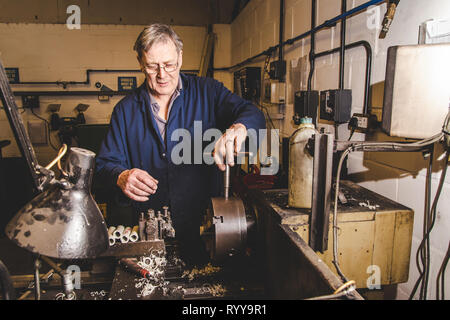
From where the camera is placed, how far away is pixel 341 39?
172 cm

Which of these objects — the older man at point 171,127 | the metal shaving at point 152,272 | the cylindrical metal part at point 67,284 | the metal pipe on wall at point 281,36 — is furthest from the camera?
the metal pipe on wall at point 281,36

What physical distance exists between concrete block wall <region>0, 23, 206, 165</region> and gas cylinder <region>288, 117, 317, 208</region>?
3634 millimetres

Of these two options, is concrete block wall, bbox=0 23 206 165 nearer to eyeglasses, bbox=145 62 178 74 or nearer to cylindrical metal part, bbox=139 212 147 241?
eyeglasses, bbox=145 62 178 74

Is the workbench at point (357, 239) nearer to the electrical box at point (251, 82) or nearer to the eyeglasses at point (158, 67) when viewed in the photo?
the eyeglasses at point (158, 67)

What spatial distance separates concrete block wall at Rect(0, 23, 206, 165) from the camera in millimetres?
4102

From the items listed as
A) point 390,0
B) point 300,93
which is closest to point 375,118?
point 390,0

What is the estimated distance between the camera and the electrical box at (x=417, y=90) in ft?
2.99

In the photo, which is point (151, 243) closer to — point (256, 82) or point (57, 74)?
point (256, 82)

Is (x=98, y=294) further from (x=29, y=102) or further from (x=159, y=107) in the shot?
(x=29, y=102)

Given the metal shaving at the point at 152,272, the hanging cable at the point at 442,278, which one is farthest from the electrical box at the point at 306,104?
the metal shaving at the point at 152,272

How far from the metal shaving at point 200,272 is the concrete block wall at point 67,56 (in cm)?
372

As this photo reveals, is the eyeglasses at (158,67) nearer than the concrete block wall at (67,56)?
Yes

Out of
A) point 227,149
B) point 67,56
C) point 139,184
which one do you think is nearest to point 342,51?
point 227,149
